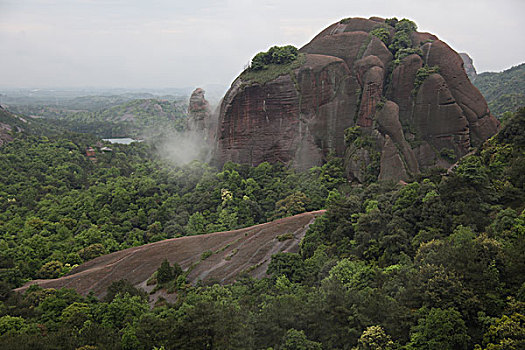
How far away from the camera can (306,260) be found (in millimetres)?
24469

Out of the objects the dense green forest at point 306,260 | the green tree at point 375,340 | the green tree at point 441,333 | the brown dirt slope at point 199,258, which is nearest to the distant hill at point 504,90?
the dense green forest at point 306,260

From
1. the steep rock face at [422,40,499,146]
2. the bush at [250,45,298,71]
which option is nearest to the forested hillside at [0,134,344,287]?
the bush at [250,45,298,71]

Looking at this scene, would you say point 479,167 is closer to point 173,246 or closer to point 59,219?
point 173,246

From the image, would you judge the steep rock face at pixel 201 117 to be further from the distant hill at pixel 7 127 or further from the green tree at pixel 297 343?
the green tree at pixel 297 343

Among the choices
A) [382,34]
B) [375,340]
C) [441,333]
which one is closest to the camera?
[441,333]

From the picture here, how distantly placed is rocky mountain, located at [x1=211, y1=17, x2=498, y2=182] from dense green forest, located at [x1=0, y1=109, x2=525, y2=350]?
120 inches

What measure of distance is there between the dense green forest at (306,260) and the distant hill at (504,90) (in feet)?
131

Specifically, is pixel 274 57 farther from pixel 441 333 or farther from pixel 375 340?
pixel 441 333

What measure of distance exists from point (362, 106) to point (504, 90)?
60.5 m

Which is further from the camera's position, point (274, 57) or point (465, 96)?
point (274, 57)

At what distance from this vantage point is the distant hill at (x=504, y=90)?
212 feet

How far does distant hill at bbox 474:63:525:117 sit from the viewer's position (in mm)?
64625

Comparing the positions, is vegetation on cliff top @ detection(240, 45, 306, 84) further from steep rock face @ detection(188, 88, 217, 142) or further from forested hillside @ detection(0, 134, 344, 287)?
steep rock face @ detection(188, 88, 217, 142)

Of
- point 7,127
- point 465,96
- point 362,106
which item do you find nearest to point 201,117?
point 362,106
